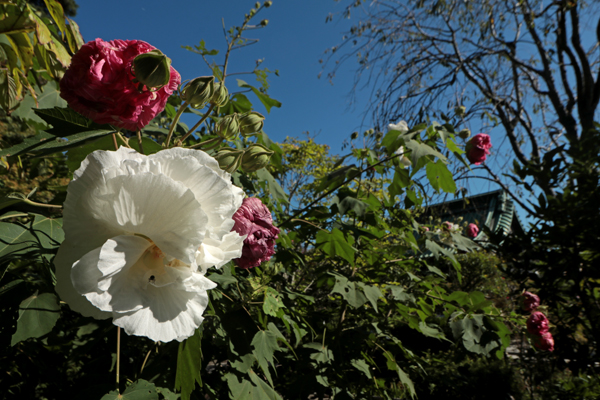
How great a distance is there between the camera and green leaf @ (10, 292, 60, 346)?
0.80m

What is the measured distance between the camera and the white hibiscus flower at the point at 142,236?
44cm

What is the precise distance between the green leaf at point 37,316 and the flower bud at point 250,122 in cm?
62

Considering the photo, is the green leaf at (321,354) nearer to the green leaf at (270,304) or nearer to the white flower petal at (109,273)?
the green leaf at (270,304)

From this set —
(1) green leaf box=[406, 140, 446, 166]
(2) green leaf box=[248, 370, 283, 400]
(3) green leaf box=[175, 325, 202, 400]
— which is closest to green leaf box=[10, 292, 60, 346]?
(3) green leaf box=[175, 325, 202, 400]

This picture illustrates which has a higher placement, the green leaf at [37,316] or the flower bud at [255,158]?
the flower bud at [255,158]

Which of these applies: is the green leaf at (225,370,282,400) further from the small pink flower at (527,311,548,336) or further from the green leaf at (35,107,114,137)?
the small pink flower at (527,311,548,336)

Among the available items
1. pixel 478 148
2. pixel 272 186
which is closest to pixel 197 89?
pixel 272 186

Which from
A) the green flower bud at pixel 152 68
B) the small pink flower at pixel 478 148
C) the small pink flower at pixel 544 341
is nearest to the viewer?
the green flower bud at pixel 152 68

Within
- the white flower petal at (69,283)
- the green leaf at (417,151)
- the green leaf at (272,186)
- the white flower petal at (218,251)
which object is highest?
Answer: the green leaf at (417,151)

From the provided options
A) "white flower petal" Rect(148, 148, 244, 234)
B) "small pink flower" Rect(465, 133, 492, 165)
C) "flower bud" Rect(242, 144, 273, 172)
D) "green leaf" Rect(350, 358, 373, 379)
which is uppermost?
"small pink flower" Rect(465, 133, 492, 165)

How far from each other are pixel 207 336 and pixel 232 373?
0.35 m

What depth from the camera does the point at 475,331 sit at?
1830 mm

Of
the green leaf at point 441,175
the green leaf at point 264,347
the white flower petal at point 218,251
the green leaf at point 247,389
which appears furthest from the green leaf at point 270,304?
the green leaf at point 441,175

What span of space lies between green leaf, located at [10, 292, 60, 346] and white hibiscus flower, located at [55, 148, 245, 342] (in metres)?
0.45
